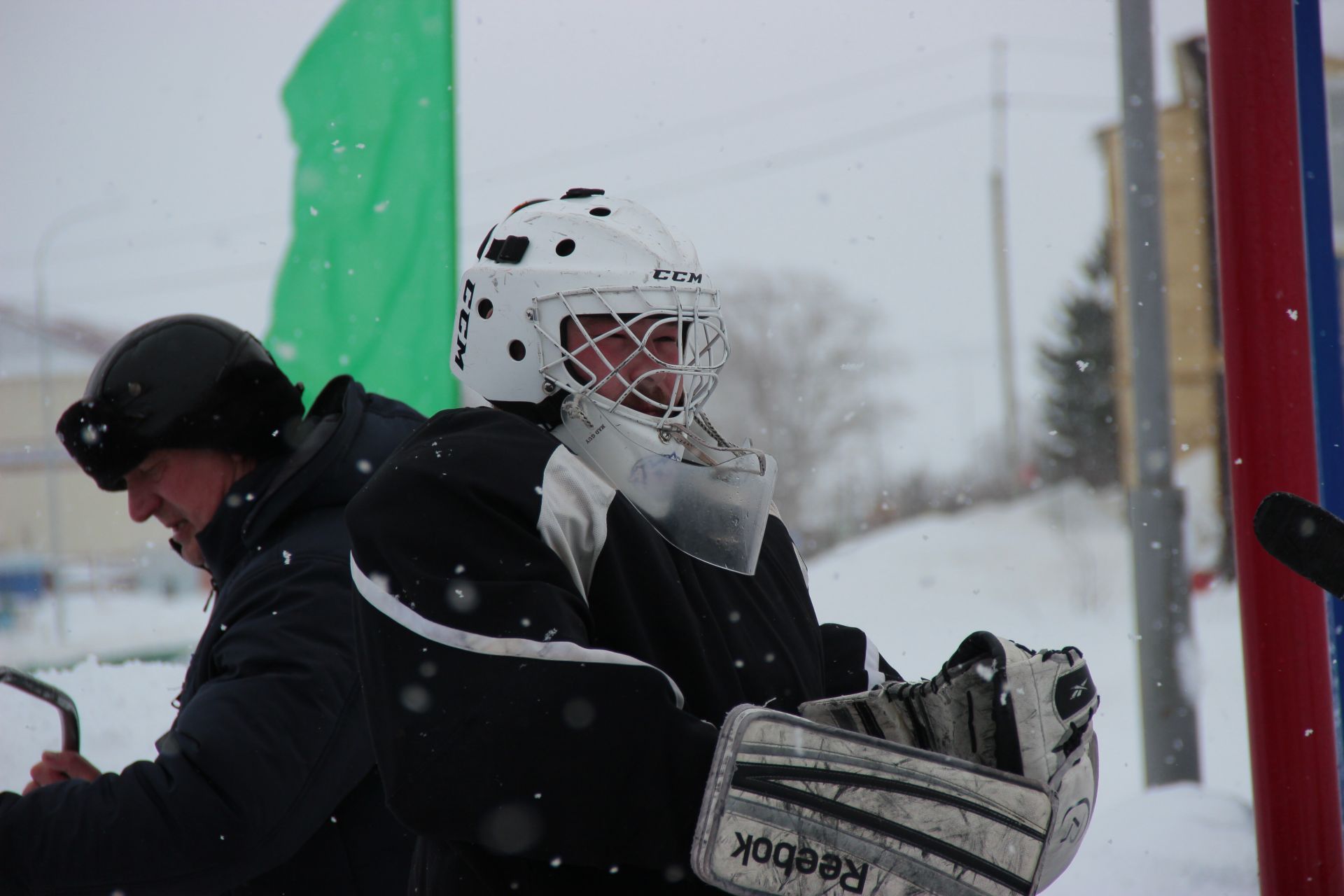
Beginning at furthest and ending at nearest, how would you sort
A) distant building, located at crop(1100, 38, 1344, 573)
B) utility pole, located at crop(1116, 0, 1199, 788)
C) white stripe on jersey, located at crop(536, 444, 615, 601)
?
distant building, located at crop(1100, 38, 1344, 573), utility pole, located at crop(1116, 0, 1199, 788), white stripe on jersey, located at crop(536, 444, 615, 601)

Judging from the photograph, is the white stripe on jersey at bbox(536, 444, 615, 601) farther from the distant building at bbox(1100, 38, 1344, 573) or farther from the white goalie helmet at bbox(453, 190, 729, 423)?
the distant building at bbox(1100, 38, 1344, 573)

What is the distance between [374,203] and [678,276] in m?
2.47

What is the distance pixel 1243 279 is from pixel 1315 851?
113 centimetres

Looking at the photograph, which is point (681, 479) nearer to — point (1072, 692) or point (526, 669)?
point (526, 669)

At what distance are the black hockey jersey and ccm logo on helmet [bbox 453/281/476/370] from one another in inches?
15.2

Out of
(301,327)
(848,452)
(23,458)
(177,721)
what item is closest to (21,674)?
(177,721)

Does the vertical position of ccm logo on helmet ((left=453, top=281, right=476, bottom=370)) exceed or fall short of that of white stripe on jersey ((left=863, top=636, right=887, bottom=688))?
it exceeds it

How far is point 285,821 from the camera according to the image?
73.5 inches

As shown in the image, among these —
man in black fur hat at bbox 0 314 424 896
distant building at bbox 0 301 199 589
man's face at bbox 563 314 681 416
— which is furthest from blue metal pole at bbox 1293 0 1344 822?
distant building at bbox 0 301 199 589

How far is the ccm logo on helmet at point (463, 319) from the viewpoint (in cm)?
197

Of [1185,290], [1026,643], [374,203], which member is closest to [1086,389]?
[1185,290]

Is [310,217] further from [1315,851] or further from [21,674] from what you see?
[1315,851]

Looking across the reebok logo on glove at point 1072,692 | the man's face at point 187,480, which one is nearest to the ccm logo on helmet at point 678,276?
the reebok logo on glove at point 1072,692

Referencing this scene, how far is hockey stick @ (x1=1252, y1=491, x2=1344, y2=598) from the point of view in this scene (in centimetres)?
101
